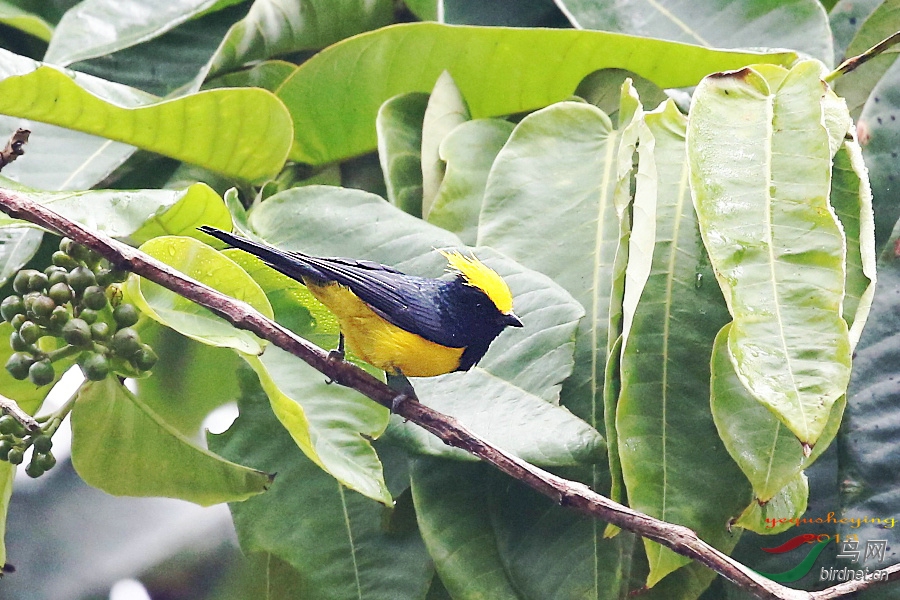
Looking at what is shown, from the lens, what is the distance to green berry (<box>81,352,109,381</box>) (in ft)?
2.15

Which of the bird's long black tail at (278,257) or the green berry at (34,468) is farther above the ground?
the bird's long black tail at (278,257)

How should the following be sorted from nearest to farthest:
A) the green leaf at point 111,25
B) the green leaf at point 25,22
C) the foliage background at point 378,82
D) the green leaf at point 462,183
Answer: the foliage background at point 378,82 → the green leaf at point 462,183 → the green leaf at point 111,25 → the green leaf at point 25,22

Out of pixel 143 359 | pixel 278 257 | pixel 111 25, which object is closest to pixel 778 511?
pixel 278 257

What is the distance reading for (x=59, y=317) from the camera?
645mm

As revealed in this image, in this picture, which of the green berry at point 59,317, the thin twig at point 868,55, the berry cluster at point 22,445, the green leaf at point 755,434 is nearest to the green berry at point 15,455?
the berry cluster at point 22,445

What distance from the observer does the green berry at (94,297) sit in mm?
651

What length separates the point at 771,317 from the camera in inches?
21.8

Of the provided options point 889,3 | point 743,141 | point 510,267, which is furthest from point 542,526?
point 889,3

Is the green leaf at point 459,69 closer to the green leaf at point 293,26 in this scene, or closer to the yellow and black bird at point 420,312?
the green leaf at point 293,26

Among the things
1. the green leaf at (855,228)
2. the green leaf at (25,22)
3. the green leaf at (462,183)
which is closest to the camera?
the green leaf at (855,228)

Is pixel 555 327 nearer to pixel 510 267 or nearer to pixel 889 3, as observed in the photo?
pixel 510 267

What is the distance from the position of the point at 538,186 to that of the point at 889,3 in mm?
433

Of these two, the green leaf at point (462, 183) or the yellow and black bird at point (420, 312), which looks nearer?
the yellow and black bird at point (420, 312)

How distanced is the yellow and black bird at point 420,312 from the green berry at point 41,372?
20cm
